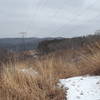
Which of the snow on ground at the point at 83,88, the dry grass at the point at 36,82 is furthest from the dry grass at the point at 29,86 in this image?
the snow on ground at the point at 83,88

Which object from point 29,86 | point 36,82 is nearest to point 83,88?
point 36,82

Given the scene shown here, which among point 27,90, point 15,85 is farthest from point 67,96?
point 15,85

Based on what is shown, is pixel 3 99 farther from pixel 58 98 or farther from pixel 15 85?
pixel 58 98

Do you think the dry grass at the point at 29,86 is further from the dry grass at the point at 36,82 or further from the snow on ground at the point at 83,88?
the snow on ground at the point at 83,88

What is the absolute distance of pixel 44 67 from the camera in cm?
528

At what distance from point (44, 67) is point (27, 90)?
103 centimetres

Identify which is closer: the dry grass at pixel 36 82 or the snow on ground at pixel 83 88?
the snow on ground at pixel 83 88

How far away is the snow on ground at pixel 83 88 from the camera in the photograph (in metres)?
4.07

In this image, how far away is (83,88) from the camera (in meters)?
4.40

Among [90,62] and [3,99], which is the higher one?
[90,62]

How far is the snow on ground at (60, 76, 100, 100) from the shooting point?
4.07 m

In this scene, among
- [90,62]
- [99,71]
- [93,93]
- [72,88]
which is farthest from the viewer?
[90,62]

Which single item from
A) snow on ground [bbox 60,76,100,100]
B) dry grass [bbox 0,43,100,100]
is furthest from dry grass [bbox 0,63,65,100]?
snow on ground [bbox 60,76,100,100]

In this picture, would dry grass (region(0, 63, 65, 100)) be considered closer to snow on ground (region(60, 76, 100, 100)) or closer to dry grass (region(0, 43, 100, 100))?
dry grass (region(0, 43, 100, 100))
